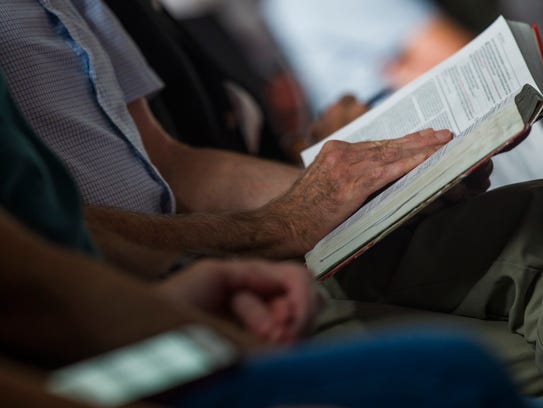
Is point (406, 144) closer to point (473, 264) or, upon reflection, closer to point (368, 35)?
point (473, 264)

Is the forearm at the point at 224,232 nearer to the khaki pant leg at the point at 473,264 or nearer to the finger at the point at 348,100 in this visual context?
the khaki pant leg at the point at 473,264

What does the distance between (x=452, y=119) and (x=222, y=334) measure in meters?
0.60

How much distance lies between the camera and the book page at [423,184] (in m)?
0.82

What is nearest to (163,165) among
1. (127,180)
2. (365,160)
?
(127,180)

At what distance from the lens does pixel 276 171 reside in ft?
4.50

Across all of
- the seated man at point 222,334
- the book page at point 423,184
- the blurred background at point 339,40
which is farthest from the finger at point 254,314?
the blurred background at point 339,40

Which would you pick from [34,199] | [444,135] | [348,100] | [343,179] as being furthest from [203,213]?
[348,100]

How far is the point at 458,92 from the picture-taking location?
3.55 ft

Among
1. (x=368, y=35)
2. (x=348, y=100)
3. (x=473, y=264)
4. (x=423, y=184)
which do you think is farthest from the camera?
(x=368, y=35)

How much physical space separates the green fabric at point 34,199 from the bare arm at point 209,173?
2.07ft

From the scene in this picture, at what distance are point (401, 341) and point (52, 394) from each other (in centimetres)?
19

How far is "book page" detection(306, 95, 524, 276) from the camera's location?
32.2 inches

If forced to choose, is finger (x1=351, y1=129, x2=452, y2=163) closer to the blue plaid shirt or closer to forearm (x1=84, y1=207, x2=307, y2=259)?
forearm (x1=84, y1=207, x2=307, y2=259)

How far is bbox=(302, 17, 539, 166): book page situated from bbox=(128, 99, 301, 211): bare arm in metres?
0.15
